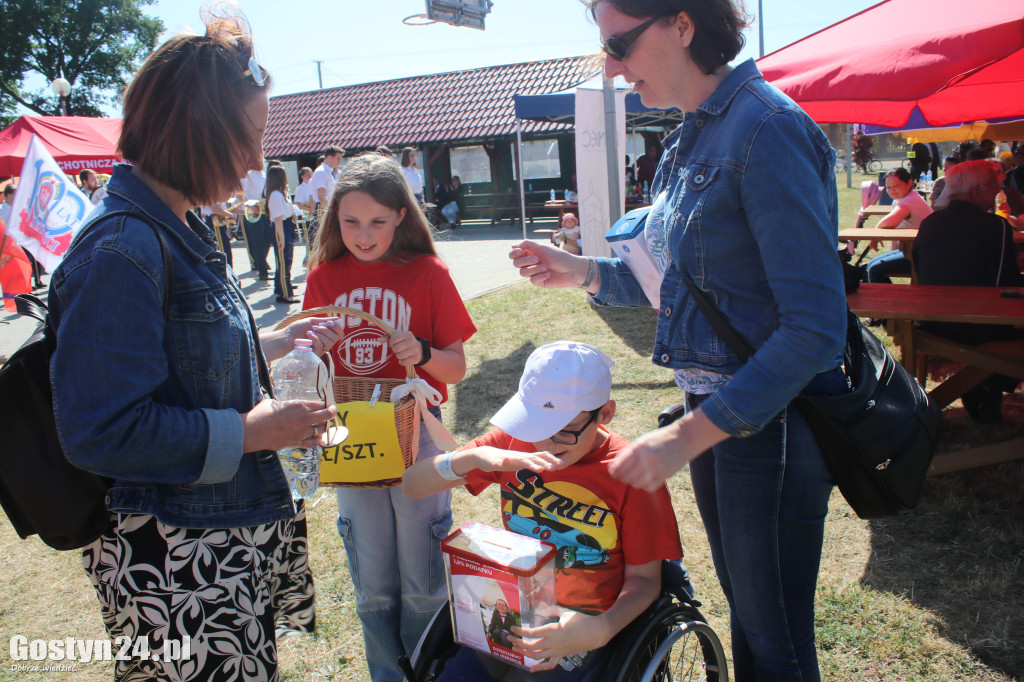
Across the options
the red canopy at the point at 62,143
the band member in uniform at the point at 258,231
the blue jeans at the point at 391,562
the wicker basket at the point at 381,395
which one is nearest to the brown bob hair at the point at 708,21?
the wicker basket at the point at 381,395

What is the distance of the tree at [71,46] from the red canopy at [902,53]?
3870 centimetres

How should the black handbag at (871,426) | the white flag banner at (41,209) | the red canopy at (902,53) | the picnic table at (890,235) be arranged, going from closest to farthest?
the black handbag at (871,426), the red canopy at (902,53), the white flag banner at (41,209), the picnic table at (890,235)

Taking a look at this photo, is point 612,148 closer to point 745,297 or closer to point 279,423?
point 745,297

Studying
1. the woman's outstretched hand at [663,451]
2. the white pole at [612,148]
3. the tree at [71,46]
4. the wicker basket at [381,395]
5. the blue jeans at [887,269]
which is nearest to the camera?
the woman's outstretched hand at [663,451]

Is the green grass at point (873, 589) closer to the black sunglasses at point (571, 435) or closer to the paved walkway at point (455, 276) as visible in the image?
the black sunglasses at point (571, 435)

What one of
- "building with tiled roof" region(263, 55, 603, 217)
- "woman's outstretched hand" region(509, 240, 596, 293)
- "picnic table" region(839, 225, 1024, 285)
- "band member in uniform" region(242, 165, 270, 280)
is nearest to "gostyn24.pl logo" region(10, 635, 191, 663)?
"woman's outstretched hand" region(509, 240, 596, 293)

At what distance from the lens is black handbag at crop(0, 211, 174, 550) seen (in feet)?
4.28

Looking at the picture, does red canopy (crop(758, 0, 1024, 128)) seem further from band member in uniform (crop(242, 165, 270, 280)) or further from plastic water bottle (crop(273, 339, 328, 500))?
band member in uniform (crop(242, 165, 270, 280))

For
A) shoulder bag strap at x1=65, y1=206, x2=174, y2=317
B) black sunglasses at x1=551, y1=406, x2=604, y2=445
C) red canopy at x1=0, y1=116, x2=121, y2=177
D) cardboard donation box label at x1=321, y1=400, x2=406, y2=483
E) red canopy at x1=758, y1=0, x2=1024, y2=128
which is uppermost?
red canopy at x1=0, y1=116, x2=121, y2=177

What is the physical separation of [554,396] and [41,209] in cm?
506

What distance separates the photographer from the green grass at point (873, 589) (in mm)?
2529

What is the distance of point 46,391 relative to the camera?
1335mm

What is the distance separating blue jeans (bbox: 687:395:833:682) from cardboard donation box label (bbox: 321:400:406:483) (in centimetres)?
95

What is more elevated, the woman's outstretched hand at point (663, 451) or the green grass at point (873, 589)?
the woman's outstretched hand at point (663, 451)
